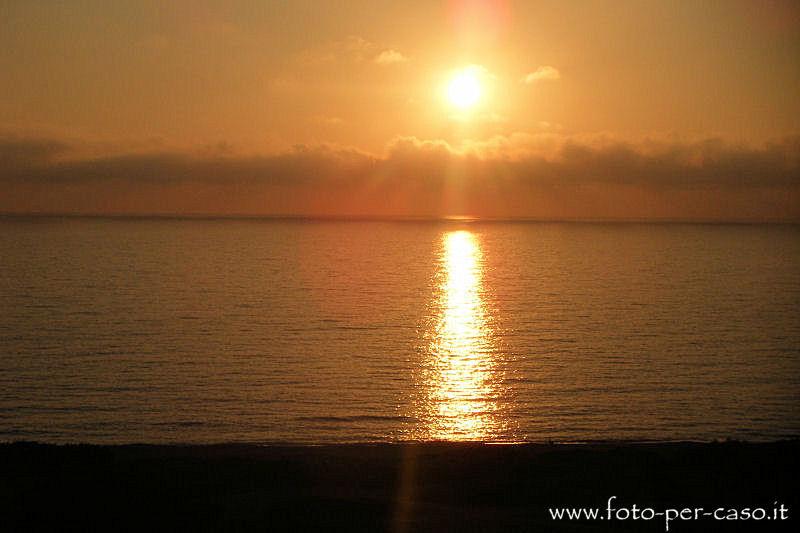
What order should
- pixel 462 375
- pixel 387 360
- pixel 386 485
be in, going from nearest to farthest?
pixel 386 485, pixel 462 375, pixel 387 360

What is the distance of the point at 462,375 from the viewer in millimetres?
39719

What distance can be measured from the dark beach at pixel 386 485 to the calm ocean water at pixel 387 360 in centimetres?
591

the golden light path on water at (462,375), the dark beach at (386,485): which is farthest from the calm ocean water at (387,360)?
the dark beach at (386,485)

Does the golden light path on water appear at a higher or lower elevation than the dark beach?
higher

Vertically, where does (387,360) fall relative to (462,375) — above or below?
above

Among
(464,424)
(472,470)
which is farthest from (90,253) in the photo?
(472,470)

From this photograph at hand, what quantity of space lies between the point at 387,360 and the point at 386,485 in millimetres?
24175

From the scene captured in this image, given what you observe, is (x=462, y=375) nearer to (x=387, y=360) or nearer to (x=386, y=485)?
(x=387, y=360)

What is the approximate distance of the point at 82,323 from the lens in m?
53.4

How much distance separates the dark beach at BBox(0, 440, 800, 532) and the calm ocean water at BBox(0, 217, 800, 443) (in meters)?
5.91

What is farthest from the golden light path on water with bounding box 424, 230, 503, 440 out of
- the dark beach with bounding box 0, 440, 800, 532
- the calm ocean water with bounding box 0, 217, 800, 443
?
the dark beach with bounding box 0, 440, 800, 532

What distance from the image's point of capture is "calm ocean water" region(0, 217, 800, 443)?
30156mm

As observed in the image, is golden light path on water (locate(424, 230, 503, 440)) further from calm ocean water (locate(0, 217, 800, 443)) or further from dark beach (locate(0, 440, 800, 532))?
dark beach (locate(0, 440, 800, 532))

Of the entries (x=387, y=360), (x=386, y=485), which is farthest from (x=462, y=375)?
(x=386, y=485)
